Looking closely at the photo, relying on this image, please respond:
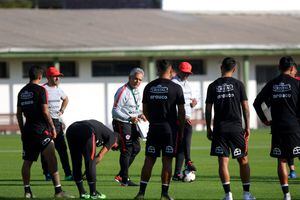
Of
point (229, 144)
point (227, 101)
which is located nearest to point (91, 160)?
point (229, 144)

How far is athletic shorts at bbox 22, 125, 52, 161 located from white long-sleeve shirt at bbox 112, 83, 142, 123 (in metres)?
2.54

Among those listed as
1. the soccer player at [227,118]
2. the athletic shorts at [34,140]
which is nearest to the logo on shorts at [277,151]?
the soccer player at [227,118]

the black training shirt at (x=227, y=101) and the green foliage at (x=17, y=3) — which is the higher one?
the green foliage at (x=17, y=3)

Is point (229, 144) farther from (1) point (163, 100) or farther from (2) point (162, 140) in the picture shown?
(1) point (163, 100)

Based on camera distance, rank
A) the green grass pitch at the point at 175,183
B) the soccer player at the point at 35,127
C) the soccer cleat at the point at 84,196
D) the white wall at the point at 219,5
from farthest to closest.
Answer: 1. the white wall at the point at 219,5
2. the green grass pitch at the point at 175,183
3. the soccer player at the point at 35,127
4. the soccer cleat at the point at 84,196

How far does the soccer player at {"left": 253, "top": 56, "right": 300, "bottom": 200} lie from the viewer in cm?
1296

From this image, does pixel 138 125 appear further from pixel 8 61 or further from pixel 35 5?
pixel 35 5

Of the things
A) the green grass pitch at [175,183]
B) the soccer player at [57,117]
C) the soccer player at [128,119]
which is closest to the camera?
the green grass pitch at [175,183]

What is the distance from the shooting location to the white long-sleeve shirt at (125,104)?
16.4 m

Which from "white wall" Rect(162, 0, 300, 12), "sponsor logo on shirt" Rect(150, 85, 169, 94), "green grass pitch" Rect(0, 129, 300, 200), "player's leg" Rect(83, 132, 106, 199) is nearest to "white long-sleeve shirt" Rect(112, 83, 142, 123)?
"green grass pitch" Rect(0, 129, 300, 200)

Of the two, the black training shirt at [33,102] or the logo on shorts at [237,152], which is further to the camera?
the black training shirt at [33,102]

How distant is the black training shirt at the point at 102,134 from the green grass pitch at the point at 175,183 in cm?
87

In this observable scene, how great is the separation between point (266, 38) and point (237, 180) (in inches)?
960

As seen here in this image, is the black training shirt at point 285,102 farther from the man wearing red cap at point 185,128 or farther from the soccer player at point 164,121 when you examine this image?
the man wearing red cap at point 185,128
